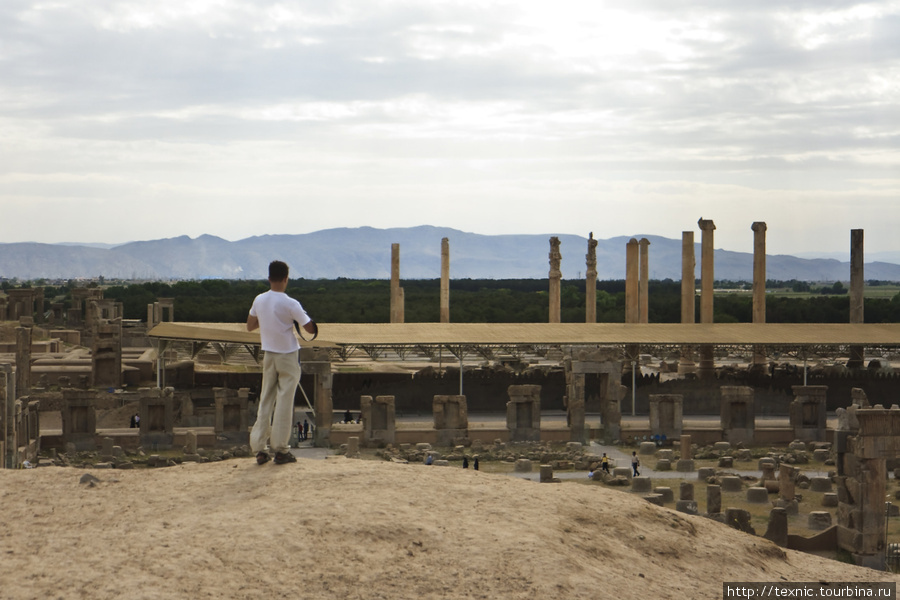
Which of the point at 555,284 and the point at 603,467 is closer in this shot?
the point at 603,467

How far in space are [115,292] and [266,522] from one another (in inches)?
4920

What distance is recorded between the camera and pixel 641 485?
2586cm

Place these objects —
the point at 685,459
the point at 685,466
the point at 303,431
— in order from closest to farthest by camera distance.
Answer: the point at 685,466 < the point at 685,459 < the point at 303,431

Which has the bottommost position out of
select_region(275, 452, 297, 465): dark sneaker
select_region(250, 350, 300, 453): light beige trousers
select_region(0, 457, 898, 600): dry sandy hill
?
select_region(0, 457, 898, 600): dry sandy hill

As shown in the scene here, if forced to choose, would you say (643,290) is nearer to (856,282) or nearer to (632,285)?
(632,285)

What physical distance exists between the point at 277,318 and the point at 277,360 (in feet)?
1.46

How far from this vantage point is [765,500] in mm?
24906

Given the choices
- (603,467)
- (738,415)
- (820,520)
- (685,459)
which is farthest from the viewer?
(738,415)

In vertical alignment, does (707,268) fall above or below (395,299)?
above

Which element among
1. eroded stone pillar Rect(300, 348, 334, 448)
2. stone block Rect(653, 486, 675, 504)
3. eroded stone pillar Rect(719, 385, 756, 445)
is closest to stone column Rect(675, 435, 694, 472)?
eroded stone pillar Rect(719, 385, 756, 445)

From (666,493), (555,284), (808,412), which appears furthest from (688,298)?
(666,493)

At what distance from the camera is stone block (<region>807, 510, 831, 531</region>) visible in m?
21.8

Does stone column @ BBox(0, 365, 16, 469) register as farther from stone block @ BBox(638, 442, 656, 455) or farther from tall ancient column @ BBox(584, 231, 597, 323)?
tall ancient column @ BBox(584, 231, 597, 323)

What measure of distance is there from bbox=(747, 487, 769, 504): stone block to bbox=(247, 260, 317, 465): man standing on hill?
55.6 ft
